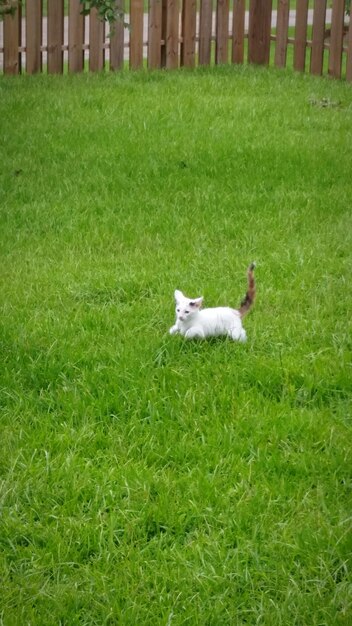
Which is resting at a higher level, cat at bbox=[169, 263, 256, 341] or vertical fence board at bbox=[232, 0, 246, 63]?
vertical fence board at bbox=[232, 0, 246, 63]

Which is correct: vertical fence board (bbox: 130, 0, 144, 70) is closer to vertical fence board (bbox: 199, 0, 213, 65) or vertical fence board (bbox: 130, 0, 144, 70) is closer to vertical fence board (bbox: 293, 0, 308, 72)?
vertical fence board (bbox: 199, 0, 213, 65)

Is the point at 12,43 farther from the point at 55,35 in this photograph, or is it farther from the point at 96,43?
the point at 96,43

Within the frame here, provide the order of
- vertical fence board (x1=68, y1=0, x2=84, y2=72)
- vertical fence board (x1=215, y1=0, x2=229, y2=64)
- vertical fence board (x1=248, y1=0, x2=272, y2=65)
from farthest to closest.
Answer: vertical fence board (x1=248, y1=0, x2=272, y2=65) → vertical fence board (x1=215, y1=0, x2=229, y2=64) → vertical fence board (x1=68, y1=0, x2=84, y2=72)

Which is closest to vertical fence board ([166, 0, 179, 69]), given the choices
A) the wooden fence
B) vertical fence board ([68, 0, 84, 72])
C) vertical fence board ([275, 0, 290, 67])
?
the wooden fence

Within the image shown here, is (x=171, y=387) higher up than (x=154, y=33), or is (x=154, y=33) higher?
(x=154, y=33)

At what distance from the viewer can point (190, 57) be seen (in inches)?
537

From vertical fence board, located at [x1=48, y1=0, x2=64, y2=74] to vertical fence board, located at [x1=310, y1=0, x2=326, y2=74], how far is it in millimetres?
2865

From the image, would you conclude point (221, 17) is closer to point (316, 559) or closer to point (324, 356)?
point (324, 356)

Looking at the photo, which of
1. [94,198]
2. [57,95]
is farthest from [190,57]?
[94,198]

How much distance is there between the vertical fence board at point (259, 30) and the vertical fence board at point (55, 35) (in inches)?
99.0

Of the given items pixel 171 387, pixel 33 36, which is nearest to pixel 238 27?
pixel 33 36

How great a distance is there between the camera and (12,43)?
12.7 metres

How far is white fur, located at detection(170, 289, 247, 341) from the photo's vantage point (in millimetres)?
5445

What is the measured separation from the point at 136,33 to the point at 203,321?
329 inches
